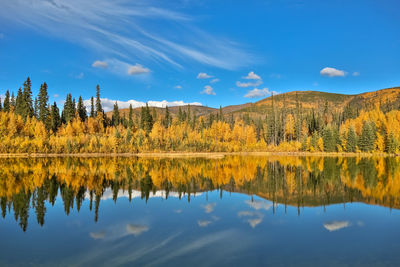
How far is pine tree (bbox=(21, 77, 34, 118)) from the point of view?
89.3 meters

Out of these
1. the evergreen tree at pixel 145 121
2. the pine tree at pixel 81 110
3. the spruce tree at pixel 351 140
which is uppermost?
the pine tree at pixel 81 110

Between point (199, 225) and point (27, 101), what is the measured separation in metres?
96.7

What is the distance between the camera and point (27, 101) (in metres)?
92.2

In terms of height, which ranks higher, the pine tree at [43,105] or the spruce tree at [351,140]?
Result: the pine tree at [43,105]

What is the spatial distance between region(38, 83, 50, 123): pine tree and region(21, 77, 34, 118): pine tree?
10.4 feet

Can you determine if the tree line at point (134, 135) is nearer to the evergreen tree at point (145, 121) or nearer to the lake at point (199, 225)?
the evergreen tree at point (145, 121)

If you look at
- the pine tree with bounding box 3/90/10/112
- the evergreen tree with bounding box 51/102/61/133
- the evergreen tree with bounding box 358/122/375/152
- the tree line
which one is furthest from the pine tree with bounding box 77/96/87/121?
the evergreen tree with bounding box 358/122/375/152

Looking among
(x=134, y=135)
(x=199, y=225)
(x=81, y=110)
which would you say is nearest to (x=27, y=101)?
(x=81, y=110)

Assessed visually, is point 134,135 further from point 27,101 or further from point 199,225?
point 199,225

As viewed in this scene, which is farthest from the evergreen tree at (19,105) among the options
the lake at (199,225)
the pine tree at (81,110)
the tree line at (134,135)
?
the lake at (199,225)

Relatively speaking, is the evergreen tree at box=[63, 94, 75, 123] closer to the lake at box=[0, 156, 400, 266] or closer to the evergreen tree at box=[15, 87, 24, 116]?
the evergreen tree at box=[15, 87, 24, 116]

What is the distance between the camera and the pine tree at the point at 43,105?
3440 inches

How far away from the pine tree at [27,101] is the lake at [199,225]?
75514 mm

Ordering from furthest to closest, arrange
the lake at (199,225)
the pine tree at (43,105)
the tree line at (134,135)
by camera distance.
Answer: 1. the pine tree at (43,105)
2. the tree line at (134,135)
3. the lake at (199,225)
